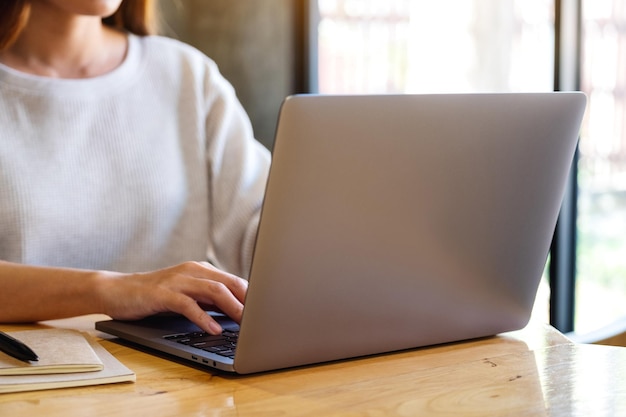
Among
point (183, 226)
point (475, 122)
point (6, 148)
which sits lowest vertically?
point (183, 226)

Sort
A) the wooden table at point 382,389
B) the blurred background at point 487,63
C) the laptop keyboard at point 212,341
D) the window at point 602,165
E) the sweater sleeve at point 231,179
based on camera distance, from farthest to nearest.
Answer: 1. the window at point 602,165
2. the blurred background at point 487,63
3. the sweater sleeve at point 231,179
4. the laptop keyboard at point 212,341
5. the wooden table at point 382,389

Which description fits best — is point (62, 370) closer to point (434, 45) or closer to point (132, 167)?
point (132, 167)

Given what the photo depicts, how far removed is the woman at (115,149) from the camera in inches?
65.2

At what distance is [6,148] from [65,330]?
661 millimetres

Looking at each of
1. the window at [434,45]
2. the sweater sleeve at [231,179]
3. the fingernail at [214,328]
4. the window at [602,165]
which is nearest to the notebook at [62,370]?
the fingernail at [214,328]

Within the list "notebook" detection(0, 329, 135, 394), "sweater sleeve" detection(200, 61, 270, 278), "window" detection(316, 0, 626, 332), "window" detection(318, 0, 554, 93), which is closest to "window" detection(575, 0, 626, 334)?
"window" detection(316, 0, 626, 332)

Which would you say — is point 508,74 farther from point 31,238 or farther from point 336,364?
point 336,364

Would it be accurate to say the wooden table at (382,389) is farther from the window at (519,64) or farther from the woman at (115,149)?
the window at (519,64)

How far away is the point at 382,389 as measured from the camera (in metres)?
0.89

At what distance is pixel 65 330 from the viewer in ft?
3.55

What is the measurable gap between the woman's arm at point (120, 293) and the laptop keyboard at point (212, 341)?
0.04 feet

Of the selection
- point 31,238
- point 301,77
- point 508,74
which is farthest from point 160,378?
point 508,74

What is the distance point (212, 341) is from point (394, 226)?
25 centimetres

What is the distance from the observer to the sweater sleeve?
1768mm
